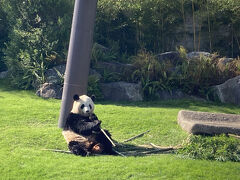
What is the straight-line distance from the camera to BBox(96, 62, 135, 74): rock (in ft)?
41.2

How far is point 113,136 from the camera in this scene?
7977mm

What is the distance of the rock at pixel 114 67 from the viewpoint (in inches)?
494

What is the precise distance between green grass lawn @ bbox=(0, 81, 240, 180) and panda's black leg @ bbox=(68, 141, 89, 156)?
0.14 metres

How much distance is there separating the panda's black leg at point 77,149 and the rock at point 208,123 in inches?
87.4

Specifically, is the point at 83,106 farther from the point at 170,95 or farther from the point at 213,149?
the point at 170,95

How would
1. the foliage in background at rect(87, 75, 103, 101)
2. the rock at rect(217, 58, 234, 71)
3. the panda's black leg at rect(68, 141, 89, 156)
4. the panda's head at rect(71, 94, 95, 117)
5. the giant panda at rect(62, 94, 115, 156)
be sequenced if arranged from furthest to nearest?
the rock at rect(217, 58, 234, 71) < the foliage in background at rect(87, 75, 103, 101) < the panda's head at rect(71, 94, 95, 117) < the giant panda at rect(62, 94, 115, 156) < the panda's black leg at rect(68, 141, 89, 156)

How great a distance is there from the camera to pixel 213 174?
5961 mm

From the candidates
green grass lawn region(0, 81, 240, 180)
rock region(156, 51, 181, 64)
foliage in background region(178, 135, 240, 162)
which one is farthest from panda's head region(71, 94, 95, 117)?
rock region(156, 51, 181, 64)

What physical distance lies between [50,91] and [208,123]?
515 centimetres

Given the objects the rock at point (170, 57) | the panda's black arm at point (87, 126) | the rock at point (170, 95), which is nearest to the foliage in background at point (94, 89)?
the rock at point (170, 95)

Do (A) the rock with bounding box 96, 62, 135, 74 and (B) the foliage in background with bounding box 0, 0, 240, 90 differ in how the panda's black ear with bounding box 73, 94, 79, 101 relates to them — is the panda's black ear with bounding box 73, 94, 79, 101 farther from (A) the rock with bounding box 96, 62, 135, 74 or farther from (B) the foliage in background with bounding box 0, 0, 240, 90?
(A) the rock with bounding box 96, 62, 135, 74

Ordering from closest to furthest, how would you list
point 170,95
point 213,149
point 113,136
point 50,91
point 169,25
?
point 213,149, point 113,136, point 50,91, point 170,95, point 169,25

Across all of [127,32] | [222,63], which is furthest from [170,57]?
[127,32]

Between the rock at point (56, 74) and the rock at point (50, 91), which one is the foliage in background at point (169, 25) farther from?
the rock at point (50, 91)
